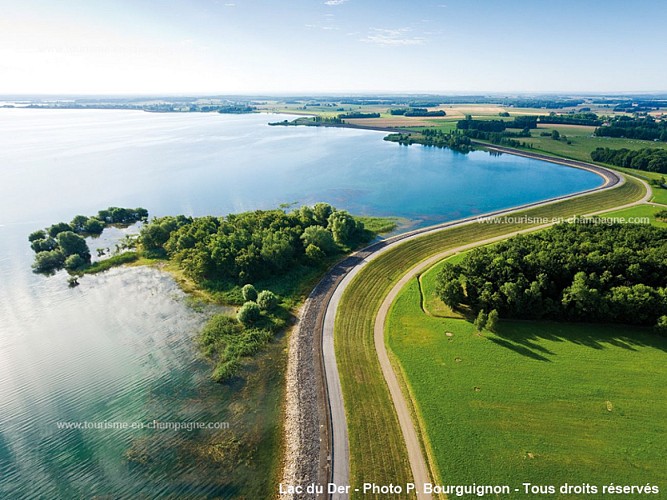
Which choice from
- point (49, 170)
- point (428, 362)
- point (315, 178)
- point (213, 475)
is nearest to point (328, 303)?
point (428, 362)

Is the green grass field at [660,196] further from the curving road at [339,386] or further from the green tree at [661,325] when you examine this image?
the green tree at [661,325]

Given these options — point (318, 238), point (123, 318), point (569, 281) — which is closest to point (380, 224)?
point (318, 238)

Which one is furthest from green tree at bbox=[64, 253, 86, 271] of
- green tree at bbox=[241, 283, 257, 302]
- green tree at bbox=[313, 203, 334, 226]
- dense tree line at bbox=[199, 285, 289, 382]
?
green tree at bbox=[313, 203, 334, 226]

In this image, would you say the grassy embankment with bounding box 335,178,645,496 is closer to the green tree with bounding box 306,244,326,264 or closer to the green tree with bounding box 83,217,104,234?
the green tree with bounding box 306,244,326,264

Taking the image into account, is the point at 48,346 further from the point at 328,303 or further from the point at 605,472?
the point at 605,472

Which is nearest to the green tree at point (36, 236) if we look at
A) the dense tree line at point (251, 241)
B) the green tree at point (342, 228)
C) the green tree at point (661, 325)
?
the dense tree line at point (251, 241)
